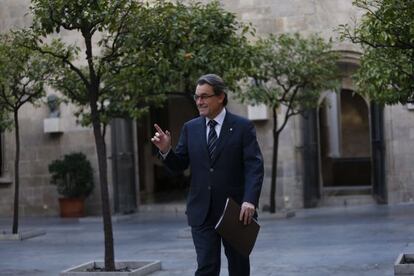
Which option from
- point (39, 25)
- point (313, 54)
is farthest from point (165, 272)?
point (313, 54)

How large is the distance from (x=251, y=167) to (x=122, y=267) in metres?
5.13

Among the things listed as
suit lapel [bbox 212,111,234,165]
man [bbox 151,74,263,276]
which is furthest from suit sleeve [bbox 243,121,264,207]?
suit lapel [bbox 212,111,234,165]

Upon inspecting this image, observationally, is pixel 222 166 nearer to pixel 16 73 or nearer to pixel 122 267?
pixel 122 267

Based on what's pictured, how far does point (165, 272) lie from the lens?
35.5 feet

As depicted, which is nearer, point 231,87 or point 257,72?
point 231,87

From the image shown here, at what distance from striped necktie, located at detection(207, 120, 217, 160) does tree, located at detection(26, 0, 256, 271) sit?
4.36 meters

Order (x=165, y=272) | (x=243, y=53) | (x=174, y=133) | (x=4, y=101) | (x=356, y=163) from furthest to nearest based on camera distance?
(x=174, y=133) < (x=356, y=163) < (x=4, y=101) < (x=243, y=53) < (x=165, y=272)

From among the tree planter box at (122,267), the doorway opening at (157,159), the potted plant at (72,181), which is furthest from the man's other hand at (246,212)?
the doorway opening at (157,159)

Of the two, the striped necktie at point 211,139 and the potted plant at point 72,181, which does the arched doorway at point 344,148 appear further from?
the striped necktie at point 211,139

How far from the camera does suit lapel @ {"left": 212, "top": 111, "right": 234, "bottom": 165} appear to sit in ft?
21.4

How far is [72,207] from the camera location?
22922 millimetres

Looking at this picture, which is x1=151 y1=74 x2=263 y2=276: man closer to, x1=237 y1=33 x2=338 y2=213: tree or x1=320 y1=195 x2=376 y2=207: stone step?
x1=237 y1=33 x2=338 y2=213: tree

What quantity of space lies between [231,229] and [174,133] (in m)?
Answer: 22.8

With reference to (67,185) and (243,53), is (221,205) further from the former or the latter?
(67,185)
